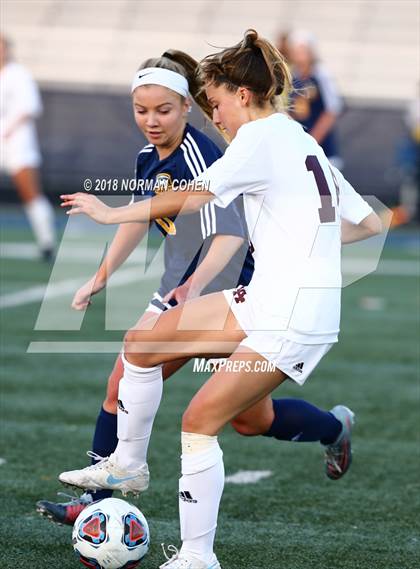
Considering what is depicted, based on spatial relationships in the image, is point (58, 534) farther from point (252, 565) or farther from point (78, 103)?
point (78, 103)

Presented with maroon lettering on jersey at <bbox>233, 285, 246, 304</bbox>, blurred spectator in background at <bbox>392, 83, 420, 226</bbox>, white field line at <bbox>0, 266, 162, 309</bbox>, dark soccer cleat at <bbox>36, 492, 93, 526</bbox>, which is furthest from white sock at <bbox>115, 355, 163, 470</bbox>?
blurred spectator in background at <bbox>392, 83, 420, 226</bbox>

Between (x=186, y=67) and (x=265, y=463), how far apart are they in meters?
2.09

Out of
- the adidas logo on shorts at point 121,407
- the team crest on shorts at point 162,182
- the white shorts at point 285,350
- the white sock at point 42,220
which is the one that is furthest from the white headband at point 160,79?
the white sock at point 42,220

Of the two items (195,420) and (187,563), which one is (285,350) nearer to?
(195,420)

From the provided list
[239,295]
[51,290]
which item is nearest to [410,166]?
[51,290]

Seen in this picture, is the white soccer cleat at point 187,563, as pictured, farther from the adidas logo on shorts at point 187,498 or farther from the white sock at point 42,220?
the white sock at point 42,220

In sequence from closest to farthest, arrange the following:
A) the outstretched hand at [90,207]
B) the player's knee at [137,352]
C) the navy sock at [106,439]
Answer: the outstretched hand at [90,207] → the player's knee at [137,352] → the navy sock at [106,439]

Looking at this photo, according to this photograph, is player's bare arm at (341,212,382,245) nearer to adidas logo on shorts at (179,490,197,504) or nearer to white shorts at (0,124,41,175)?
adidas logo on shorts at (179,490,197,504)

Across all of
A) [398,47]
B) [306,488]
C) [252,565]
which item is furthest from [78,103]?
[252,565]

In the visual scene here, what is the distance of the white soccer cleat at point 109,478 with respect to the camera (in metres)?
4.35

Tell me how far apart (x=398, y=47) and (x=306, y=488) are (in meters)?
22.0

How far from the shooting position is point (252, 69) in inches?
156

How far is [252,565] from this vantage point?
419 cm

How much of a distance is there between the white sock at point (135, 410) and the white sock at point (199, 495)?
1.56 feet
